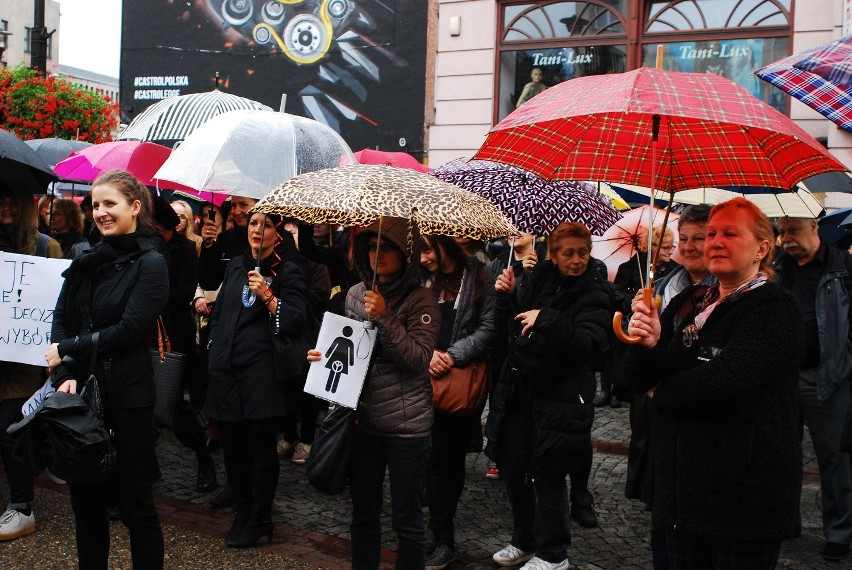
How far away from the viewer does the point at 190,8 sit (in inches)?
901

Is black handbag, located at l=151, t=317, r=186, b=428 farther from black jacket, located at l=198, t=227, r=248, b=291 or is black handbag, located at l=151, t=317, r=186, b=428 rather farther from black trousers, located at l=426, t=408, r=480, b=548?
black trousers, located at l=426, t=408, r=480, b=548

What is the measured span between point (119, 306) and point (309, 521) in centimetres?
232

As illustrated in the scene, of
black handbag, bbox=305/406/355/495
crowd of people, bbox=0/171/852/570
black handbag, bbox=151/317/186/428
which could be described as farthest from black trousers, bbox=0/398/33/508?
black handbag, bbox=305/406/355/495

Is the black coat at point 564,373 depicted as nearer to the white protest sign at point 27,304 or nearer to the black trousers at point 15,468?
the white protest sign at point 27,304

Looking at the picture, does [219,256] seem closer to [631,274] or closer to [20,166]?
[20,166]

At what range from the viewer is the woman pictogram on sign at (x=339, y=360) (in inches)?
173

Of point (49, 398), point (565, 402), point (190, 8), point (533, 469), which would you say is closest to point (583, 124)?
point (565, 402)

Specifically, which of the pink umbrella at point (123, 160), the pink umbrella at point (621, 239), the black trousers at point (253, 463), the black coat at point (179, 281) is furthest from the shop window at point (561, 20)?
the black trousers at point (253, 463)

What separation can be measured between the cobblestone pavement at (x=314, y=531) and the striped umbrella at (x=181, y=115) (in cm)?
267

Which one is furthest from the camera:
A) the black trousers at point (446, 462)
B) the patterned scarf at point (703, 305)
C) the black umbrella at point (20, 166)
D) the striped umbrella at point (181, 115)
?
the striped umbrella at point (181, 115)

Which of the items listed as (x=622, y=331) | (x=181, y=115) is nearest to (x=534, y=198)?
(x=622, y=331)

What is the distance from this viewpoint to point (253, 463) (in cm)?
573

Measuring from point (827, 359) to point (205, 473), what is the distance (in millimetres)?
4234

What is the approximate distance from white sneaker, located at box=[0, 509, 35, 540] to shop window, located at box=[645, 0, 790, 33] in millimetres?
12038
